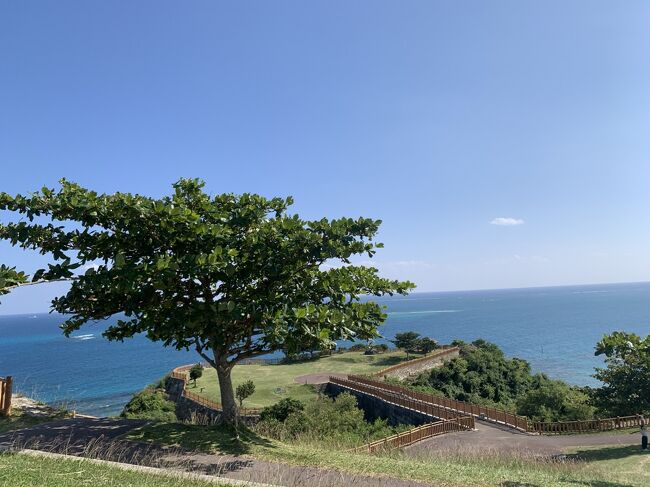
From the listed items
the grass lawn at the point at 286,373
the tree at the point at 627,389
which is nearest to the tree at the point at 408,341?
the grass lawn at the point at 286,373

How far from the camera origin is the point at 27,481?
21.3ft

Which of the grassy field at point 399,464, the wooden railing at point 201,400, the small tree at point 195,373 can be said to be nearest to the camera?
the grassy field at point 399,464

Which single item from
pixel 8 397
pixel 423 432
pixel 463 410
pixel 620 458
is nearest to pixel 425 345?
pixel 463 410

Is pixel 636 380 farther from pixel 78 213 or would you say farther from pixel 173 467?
pixel 78 213

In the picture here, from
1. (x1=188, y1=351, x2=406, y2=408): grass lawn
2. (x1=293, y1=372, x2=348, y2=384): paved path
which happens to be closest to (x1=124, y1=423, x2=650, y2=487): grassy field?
(x1=188, y1=351, x2=406, y2=408): grass lawn

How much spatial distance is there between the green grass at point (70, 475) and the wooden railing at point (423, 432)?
12.6 meters

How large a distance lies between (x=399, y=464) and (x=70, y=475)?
717 cm

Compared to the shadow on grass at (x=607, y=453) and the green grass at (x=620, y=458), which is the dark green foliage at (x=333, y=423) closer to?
the shadow on grass at (x=607, y=453)

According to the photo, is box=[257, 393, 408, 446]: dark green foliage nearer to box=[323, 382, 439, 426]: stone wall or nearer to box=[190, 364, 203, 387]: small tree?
box=[323, 382, 439, 426]: stone wall

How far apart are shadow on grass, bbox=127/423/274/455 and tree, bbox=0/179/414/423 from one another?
62 cm

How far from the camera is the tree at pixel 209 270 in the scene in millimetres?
9789

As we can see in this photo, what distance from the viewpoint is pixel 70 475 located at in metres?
7.08

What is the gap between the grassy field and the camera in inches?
369

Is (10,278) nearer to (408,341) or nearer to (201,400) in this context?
(201,400)
